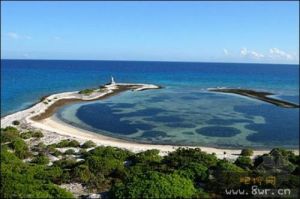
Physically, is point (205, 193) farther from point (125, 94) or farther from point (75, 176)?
point (125, 94)

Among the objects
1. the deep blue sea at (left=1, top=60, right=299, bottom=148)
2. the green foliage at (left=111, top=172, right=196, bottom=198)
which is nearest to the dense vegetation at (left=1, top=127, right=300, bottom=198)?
the green foliage at (left=111, top=172, right=196, bottom=198)

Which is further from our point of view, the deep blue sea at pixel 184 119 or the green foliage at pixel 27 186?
the deep blue sea at pixel 184 119

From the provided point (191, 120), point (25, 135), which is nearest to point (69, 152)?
point (25, 135)

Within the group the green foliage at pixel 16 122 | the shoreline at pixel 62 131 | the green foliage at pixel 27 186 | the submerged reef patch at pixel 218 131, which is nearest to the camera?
the green foliage at pixel 27 186

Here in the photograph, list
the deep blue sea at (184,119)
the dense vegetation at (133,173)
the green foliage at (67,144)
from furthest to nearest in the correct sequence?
the deep blue sea at (184,119) → the green foliage at (67,144) → the dense vegetation at (133,173)

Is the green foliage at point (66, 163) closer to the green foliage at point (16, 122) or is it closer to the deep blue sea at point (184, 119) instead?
the deep blue sea at point (184, 119)

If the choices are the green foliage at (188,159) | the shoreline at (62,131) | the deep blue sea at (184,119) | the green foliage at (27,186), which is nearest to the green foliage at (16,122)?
the shoreline at (62,131)
